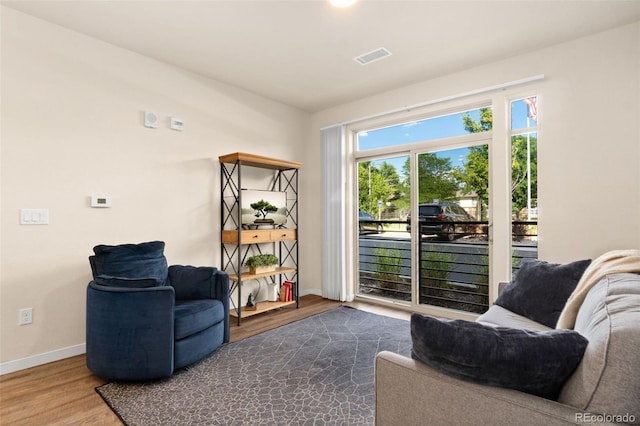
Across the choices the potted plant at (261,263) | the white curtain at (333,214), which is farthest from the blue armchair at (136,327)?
the white curtain at (333,214)

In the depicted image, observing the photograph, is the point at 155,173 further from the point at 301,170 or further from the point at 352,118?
the point at 352,118

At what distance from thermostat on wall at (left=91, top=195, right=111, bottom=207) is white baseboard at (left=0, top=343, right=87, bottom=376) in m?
1.22

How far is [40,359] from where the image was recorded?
2.65 m

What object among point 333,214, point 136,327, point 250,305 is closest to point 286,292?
point 250,305

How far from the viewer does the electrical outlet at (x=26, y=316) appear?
8.43 feet

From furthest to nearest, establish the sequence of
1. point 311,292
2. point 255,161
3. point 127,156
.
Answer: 1. point 311,292
2. point 255,161
3. point 127,156

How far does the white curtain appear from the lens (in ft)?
15.0

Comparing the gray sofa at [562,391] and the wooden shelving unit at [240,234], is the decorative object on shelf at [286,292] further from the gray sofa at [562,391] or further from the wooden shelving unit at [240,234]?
the gray sofa at [562,391]

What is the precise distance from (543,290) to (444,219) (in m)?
1.71

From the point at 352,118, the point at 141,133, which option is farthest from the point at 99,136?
the point at 352,118

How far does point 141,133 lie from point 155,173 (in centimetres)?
40

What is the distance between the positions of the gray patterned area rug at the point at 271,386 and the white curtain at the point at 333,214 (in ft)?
4.64

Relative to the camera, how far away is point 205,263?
375 centimetres

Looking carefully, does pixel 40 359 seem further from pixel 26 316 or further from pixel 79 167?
pixel 79 167
